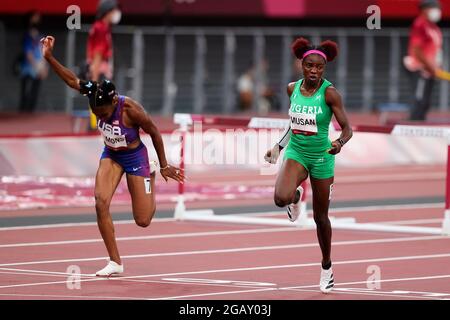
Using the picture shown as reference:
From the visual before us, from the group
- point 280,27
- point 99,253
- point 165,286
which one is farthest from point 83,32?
point 165,286

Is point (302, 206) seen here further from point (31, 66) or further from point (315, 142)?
point (31, 66)

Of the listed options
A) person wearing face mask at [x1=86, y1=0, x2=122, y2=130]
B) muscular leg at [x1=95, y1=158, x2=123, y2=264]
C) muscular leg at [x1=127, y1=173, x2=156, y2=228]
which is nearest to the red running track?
muscular leg at [x1=95, y1=158, x2=123, y2=264]

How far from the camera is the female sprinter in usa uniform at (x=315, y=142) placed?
1315cm

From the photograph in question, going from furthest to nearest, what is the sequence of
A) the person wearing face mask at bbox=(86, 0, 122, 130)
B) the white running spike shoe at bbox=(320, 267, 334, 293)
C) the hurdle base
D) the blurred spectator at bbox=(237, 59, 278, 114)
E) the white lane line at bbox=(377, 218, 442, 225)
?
the blurred spectator at bbox=(237, 59, 278, 114) → the person wearing face mask at bbox=(86, 0, 122, 130) → the white lane line at bbox=(377, 218, 442, 225) → the hurdle base → the white running spike shoe at bbox=(320, 267, 334, 293)

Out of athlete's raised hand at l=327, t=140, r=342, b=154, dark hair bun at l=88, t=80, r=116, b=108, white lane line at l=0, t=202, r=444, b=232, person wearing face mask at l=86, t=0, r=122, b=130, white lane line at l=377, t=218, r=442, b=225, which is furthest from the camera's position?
person wearing face mask at l=86, t=0, r=122, b=130

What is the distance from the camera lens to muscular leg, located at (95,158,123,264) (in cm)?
1389

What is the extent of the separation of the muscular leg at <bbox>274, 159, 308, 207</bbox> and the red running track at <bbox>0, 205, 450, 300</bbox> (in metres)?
0.91

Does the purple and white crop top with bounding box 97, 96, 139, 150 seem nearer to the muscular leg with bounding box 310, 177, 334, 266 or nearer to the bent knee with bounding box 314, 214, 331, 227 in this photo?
the muscular leg with bounding box 310, 177, 334, 266

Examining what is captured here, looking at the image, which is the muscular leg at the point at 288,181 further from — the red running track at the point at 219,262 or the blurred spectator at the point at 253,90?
the blurred spectator at the point at 253,90

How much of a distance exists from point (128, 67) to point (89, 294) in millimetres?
20810

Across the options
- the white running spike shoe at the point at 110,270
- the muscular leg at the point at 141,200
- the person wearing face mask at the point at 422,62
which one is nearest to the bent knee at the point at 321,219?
the muscular leg at the point at 141,200

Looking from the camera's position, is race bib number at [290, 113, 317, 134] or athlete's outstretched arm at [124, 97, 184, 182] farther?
athlete's outstretched arm at [124, 97, 184, 182]

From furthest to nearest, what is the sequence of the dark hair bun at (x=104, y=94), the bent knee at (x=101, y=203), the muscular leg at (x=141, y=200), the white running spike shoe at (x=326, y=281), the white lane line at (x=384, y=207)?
the white lane line at (x=384, y=207), the muscular leg at (x=141, y=200), the bent knee at (x=101, y=203), the dark hair bun at (x=104, y=94), the white running spike shoe at (x=326, y=281)

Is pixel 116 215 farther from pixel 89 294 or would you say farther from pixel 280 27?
pixel 280 27
